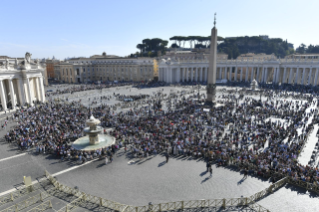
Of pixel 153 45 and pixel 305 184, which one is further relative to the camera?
pixel 153 45

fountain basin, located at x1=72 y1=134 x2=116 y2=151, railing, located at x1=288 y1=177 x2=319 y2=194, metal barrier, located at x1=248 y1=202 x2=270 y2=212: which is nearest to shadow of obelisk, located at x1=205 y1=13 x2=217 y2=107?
fountain basin, located at x1=72 y1=134 x2=116 y2=151

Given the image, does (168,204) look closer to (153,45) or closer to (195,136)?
(195,136)

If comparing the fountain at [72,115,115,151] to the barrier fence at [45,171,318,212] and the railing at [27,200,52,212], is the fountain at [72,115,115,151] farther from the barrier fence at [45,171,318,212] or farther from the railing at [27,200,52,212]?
the railing at [27,200,52,212]

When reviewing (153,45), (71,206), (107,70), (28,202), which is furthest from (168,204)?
(153,45)

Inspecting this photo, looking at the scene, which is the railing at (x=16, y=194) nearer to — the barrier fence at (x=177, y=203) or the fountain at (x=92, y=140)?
the barrier fence at (x=177, y=203)

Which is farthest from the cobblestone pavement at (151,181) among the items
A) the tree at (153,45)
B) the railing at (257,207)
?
the tree at (153,45)

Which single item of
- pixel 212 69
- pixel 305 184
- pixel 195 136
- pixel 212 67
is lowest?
pixel 305 184

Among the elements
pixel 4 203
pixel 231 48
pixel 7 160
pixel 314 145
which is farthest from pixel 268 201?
pixel 231 48

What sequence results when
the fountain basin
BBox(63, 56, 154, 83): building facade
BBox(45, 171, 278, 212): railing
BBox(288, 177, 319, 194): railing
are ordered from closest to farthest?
BBox(45, 171, 278, 212): railing → BBox(288, 177, 319, 194): railing → the fountain basin → BBox(63, 56, 154, 83): building facade
